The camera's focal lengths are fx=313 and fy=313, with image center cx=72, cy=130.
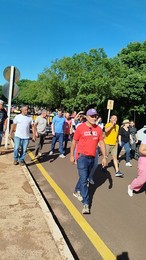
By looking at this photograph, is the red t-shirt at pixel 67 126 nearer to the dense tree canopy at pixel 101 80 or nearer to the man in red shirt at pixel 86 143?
the man in red shirt at pixel 86 143

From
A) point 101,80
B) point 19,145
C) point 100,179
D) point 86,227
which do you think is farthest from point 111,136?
point 101,80

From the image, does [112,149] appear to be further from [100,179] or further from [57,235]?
[57,235]

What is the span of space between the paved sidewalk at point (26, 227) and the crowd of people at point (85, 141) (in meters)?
0.92

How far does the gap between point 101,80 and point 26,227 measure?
960 inches

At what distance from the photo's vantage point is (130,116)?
113 feet

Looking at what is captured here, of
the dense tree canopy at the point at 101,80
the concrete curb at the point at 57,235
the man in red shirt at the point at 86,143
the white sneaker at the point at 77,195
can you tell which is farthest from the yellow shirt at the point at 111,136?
the dense tree canopy at the point at 101,80

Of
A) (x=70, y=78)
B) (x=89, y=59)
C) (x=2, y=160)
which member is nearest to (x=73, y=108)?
(x=70, y=78)

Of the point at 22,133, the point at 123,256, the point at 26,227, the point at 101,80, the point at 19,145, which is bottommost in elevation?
the point at 123,256

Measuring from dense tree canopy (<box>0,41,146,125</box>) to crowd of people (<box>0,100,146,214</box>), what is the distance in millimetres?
15681

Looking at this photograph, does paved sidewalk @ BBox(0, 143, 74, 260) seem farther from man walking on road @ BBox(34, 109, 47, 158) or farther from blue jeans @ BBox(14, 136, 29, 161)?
man walking on road @ BBox(34, 109, 47, 158)

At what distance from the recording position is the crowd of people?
549 centimetres

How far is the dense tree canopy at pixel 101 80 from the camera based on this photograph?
28.8 m

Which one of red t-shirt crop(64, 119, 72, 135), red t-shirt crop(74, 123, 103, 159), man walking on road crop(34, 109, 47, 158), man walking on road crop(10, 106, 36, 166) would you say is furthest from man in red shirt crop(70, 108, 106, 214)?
red t-shirt crop(64, 119, 72, 135)

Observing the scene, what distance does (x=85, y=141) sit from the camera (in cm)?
550
